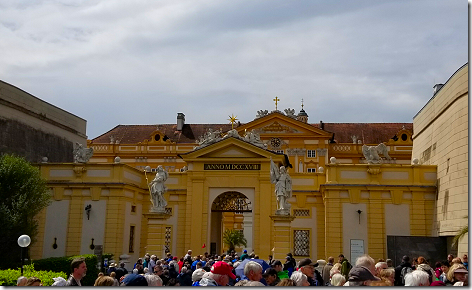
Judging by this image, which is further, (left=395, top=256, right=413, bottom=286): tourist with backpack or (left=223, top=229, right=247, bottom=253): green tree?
(left=223, top=229, right=247, bottom=253): green tree

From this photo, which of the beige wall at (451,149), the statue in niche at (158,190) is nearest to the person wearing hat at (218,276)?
the beige wall at (451,149)

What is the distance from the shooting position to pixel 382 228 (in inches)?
1059

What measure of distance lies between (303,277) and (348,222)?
1964 cm

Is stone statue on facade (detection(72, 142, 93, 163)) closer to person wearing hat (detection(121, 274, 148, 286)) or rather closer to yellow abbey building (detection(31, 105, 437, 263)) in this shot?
yellow abbey building (detection(31, 105, 437, 263))

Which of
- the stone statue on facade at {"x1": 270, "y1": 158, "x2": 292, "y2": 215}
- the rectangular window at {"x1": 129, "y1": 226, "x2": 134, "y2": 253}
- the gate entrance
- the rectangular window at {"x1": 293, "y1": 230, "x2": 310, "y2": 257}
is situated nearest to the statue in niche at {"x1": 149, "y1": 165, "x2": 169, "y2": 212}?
the rectangular window at {"x1": 129, "y1": 226, "x2": 134, "y2": 253}

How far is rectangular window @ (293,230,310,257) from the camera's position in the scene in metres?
28.5

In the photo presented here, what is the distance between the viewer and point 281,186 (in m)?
24.7

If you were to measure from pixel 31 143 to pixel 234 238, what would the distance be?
29.0 m

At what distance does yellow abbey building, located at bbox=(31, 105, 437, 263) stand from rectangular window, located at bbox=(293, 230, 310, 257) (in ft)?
0.17

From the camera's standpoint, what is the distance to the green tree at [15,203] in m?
24.1

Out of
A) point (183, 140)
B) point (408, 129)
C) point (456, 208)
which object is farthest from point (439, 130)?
point (183, 140)

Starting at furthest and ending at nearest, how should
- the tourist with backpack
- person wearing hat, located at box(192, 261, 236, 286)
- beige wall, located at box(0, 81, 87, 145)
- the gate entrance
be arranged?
the gate entrance, beige wall, located at box(0, 81, 87, 145), the tourist with backpack, person wearing hat, located at box(192, 261, 236, 286)

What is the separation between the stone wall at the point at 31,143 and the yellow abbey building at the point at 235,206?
244 cm

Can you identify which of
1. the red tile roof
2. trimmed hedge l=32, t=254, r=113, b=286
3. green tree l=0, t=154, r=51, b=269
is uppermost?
the red tile roof
